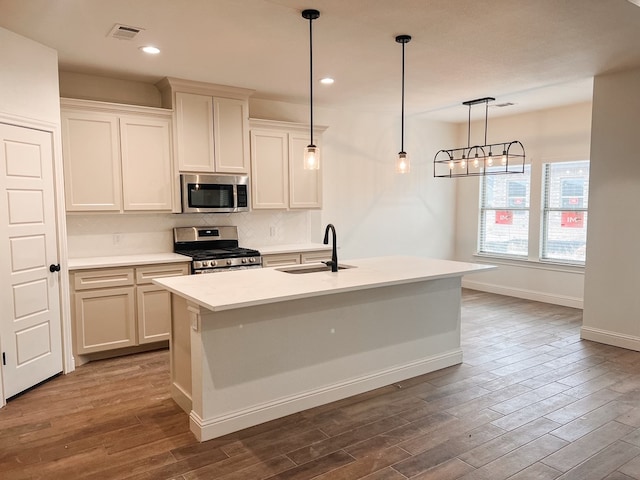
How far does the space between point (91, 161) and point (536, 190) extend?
5678 millimetres

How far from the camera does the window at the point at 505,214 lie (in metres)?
6.84

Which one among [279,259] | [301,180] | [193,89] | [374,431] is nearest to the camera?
[374,431]

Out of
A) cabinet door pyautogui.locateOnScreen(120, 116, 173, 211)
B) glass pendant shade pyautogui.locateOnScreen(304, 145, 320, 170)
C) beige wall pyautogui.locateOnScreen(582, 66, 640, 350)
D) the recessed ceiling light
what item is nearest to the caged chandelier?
beige wall pyautogui.locateOnScreen(582, 66, 640, 350)

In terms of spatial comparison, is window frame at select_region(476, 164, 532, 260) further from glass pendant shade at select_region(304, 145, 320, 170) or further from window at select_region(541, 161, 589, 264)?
glass pendant shade at select_region(304, 145, 320, 170)

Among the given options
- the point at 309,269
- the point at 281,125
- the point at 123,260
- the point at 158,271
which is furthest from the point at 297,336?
the point at 281,125

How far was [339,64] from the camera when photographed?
4152 millimetres

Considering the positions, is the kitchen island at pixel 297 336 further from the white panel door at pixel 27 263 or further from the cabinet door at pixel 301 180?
the cabinet door at pixel 301 180

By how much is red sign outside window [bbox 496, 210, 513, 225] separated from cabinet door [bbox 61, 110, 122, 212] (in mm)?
5475

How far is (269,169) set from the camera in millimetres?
5289

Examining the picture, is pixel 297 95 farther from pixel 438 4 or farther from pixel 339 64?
pixel 438 4

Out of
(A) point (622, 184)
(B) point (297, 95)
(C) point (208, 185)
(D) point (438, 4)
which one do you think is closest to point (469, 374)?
(A) point (622, 184)

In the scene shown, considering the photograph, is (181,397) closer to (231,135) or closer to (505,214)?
(231,135)

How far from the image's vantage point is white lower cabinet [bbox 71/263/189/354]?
405cm

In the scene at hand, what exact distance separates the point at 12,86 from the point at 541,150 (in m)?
6.17
